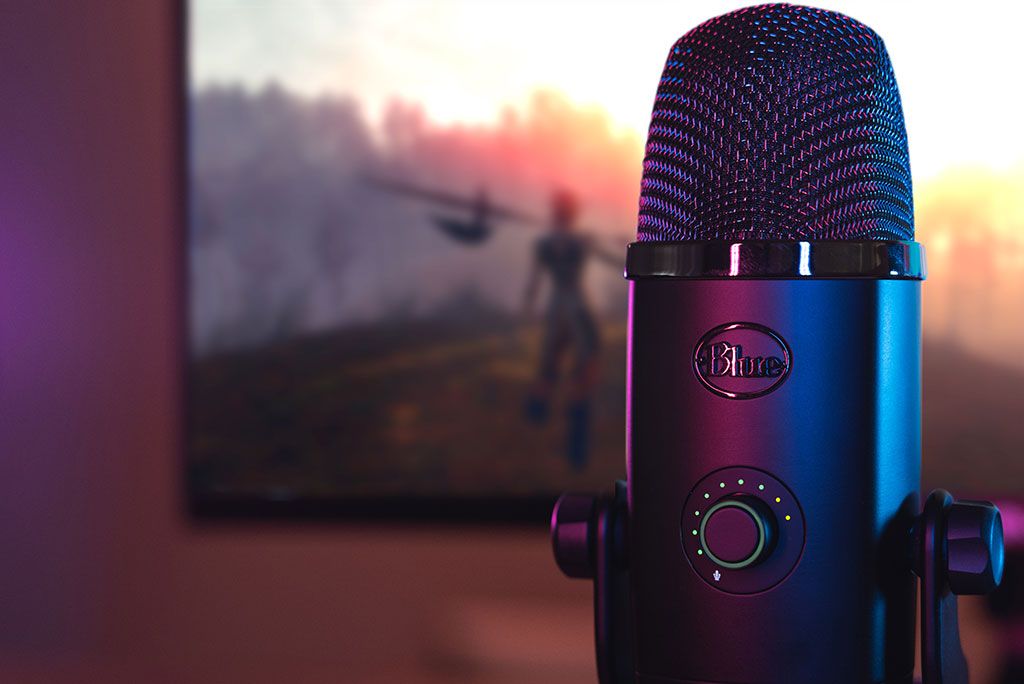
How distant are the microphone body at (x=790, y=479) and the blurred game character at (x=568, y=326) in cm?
114

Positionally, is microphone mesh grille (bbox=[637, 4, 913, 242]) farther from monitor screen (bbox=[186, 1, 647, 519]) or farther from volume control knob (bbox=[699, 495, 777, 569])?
monitor screen (bbox=[186, 1, 647, 519])

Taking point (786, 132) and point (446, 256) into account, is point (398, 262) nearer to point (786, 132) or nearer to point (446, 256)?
point (446, 256)

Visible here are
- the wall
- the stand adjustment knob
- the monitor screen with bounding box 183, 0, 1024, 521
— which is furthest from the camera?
the wall

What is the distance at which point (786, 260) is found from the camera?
46cm

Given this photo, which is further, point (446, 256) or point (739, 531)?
point (446, 256)

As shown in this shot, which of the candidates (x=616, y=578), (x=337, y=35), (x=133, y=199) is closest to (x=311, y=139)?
(x=337, y=35)

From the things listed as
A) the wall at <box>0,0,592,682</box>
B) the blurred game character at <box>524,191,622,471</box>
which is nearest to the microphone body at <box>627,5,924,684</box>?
the blurred game character at <box>524,191,622,471</box>

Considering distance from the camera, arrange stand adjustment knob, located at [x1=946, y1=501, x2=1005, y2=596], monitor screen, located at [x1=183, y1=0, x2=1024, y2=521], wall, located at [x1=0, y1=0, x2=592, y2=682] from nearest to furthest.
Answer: stand adjustment knob, located at [x1=946, y1=501, x2=1005, y2=596] < monitor screen, located at [x1=183, y1=0, x2=1024, y2=521] < wall, located at [x1=0, y1=0, x2=592, y2=682]

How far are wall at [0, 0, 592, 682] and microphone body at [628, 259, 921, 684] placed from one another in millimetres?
1231

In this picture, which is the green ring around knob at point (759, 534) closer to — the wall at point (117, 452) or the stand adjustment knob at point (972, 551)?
the stand adjustment knob at point (972, 551)

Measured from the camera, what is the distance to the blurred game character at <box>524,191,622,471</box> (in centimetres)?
162

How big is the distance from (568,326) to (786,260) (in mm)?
1164

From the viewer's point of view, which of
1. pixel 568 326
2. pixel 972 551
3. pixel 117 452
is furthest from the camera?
pixel 117 452

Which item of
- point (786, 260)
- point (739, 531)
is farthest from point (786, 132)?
point (739, 531)
